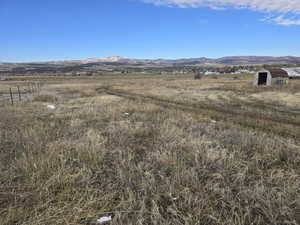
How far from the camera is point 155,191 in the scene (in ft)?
9.72

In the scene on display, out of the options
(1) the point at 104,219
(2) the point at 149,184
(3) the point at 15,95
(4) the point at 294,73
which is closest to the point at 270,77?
(4) the point at 294,73

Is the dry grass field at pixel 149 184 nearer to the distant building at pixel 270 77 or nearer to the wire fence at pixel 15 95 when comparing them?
the wire fence at pixel 15 95

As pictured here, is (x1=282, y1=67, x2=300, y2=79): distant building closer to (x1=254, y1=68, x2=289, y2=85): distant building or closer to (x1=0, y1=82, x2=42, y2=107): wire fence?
(x1=254, y1=68, x2=289, y2=85): distant building

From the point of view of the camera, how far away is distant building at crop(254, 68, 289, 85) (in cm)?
3006

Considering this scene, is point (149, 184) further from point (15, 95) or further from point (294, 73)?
point (294, 73)

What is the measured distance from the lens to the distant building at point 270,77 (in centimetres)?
3006

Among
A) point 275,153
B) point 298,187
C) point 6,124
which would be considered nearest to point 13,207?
point 298,187

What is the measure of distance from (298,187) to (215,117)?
7.08 meters

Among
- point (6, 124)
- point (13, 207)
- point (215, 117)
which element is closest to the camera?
point (13, 207)

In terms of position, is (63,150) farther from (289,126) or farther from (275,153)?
(289,126)

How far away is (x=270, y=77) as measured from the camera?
29.9 meters

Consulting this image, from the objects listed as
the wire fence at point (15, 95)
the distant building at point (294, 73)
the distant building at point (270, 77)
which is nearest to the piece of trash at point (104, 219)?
the wire fence at point (15, 95)

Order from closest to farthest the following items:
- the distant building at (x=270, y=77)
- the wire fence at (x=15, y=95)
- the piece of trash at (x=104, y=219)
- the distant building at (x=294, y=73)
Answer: the piece of trash at (x=104, y=219) → the wire fence at (x=15, y=95) → the distant building at (x=270, y=77) → the distant building at (x=294, y=73)

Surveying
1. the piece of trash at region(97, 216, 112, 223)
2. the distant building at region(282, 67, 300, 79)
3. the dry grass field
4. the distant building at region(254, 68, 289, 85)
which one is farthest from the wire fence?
the distant building at region(282, 67, 300, 79)
